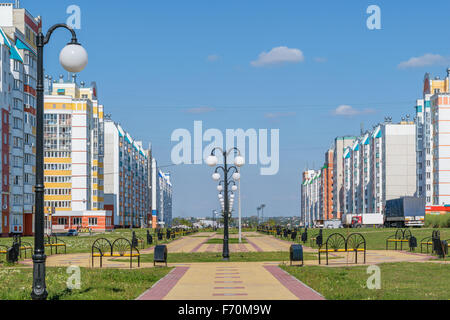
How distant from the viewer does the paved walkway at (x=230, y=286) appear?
13523 millimetres

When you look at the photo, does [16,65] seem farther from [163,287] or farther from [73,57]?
[73,57]

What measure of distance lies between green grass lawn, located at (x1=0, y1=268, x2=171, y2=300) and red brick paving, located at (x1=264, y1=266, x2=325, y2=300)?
10.6 feet

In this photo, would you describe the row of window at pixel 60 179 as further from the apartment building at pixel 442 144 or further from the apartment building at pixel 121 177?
the apartment building at pixel 442 144

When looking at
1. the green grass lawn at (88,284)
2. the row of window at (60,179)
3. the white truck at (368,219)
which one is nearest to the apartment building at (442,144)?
A: the white truck at (368,219)

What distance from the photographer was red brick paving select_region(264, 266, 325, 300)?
43.9 feet

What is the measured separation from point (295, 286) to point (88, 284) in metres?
4.88

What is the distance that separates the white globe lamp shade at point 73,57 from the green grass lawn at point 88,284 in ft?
15.0

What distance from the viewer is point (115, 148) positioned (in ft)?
484

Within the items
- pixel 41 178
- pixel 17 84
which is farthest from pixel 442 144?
pixel 41 178

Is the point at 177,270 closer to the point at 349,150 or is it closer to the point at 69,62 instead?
the point at 69,62

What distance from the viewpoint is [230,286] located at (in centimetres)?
1568
